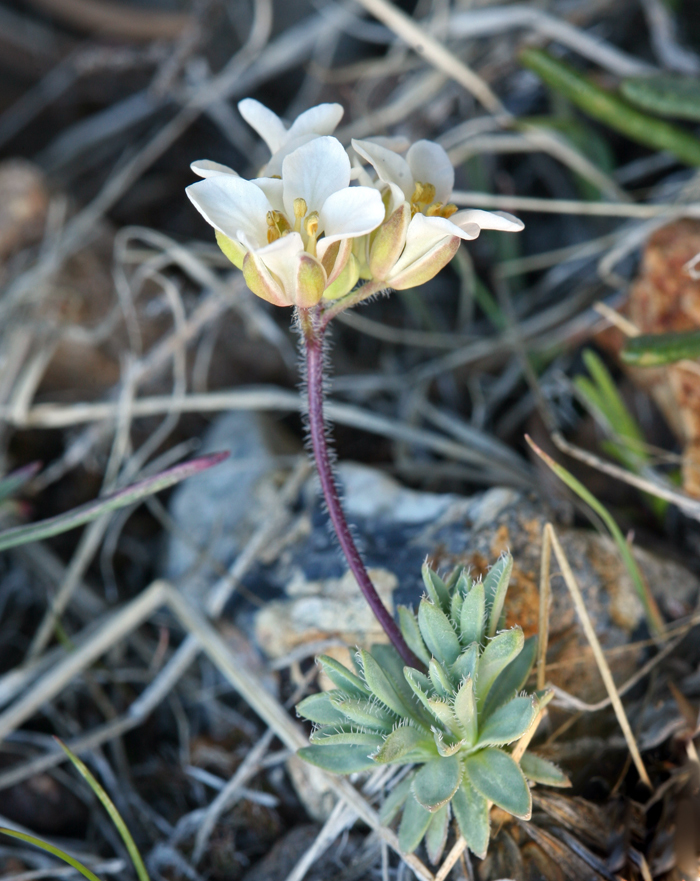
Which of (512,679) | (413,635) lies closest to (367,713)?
(413,635)

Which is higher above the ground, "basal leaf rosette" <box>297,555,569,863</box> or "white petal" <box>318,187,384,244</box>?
"white petal" <box>318,187,384,244</box>

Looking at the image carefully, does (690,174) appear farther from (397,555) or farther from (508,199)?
(397,555)

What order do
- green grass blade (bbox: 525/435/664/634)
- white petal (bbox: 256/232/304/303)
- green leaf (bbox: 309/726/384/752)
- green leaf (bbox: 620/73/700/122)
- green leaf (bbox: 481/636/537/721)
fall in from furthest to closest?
green leaf (bbox: 620/73/700/122) → green grass blade (bbox: 525/435/664/634) → green leaf (bbox: 481/636/537/721) → green leaf (bbox: 309/726/384/752) → white petal (bbox: 256/232/304/303)

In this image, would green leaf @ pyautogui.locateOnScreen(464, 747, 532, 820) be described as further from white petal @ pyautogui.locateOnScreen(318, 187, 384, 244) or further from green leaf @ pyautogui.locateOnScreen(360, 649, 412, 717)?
white petal @ pyautogui.locateOnScreen(318, 187, 384, 244)

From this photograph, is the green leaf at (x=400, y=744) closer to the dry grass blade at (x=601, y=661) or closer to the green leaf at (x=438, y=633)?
the green leaf at (x=438, y=633)

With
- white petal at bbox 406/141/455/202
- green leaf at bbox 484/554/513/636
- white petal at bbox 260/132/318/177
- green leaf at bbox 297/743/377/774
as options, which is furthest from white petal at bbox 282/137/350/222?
green leaf at bbox 297/743/377/774

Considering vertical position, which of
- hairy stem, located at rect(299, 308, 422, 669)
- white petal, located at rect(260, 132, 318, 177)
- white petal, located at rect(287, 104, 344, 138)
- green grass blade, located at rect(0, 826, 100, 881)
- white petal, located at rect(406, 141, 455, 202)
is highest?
white petal, located at rect(287, 104, 344, 138)

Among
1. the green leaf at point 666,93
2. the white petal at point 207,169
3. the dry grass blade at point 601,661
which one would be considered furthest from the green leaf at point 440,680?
the green leaf at point 666,93
